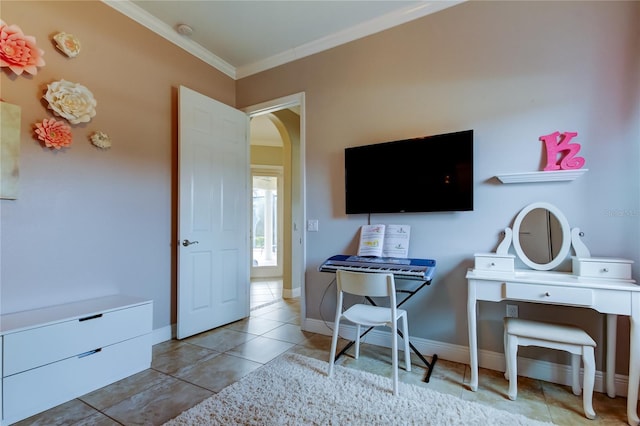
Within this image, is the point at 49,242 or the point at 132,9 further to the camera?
the point at 132,9

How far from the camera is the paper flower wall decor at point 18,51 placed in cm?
189

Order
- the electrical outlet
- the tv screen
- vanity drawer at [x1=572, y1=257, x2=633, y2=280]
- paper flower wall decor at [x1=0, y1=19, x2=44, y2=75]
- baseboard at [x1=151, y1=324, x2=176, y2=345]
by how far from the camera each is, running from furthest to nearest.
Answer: the electrical outlet, baseboard at [x1=151, y1=324, x2=176, y2=345], the tv screen, paper flower wall decor at [x1=0, y1=19, x2=44, y2=75], vanity drawer at [x1=572, y1=257, x2=633, y2=280]

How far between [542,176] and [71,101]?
3.33 m

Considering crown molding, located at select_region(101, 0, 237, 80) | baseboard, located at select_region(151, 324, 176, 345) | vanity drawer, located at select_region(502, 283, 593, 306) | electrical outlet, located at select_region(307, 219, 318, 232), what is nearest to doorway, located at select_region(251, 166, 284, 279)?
crown molding, located at select_region(101, 0, 237, 80)

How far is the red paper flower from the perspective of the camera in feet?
6.75

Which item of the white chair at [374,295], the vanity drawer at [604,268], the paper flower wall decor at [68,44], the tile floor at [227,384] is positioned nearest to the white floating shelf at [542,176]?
the vanity drawer at [604,268]

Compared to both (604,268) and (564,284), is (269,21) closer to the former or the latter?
(564,284)

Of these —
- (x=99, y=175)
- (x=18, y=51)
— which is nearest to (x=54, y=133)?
(x=99, y=175)

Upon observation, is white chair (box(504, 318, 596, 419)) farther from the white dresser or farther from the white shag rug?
the white dresser

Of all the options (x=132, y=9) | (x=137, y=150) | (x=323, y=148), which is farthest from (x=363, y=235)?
(x=132, y=9)

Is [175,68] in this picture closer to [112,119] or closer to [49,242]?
[112,119]

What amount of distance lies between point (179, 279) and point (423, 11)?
3174 mm

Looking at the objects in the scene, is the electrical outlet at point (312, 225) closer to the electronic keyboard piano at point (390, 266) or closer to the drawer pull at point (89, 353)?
the electronic keyboard piano at point (390, 266)

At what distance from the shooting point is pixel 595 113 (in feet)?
6.58
